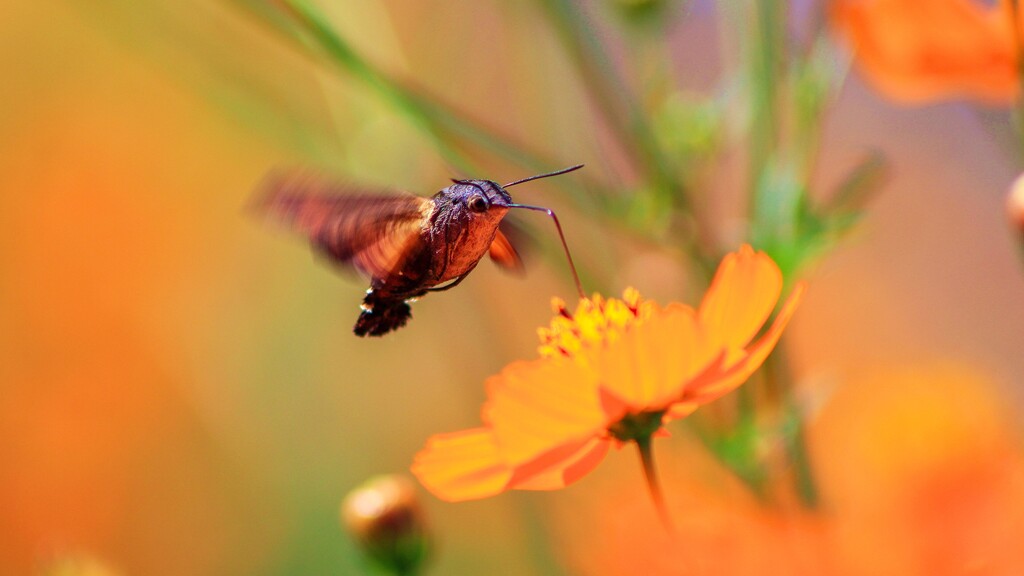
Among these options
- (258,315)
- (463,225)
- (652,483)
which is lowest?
(652,483)

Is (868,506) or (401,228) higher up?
(401,228)

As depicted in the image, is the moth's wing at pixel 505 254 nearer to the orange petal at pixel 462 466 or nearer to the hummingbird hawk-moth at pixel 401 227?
the hummingbird hawk-moth at pixel 401 227

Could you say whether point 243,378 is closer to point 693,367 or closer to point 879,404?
point 879,404

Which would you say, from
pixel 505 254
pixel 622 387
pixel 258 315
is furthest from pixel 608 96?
pixel 258 315

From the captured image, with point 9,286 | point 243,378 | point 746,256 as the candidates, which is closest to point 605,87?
point 746,256

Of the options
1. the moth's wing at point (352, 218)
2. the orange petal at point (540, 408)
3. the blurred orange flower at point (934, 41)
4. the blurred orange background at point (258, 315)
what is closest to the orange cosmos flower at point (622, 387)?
the orange petal at point (540, 408)

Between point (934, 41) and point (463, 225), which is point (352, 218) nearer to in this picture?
point (463, 225)
